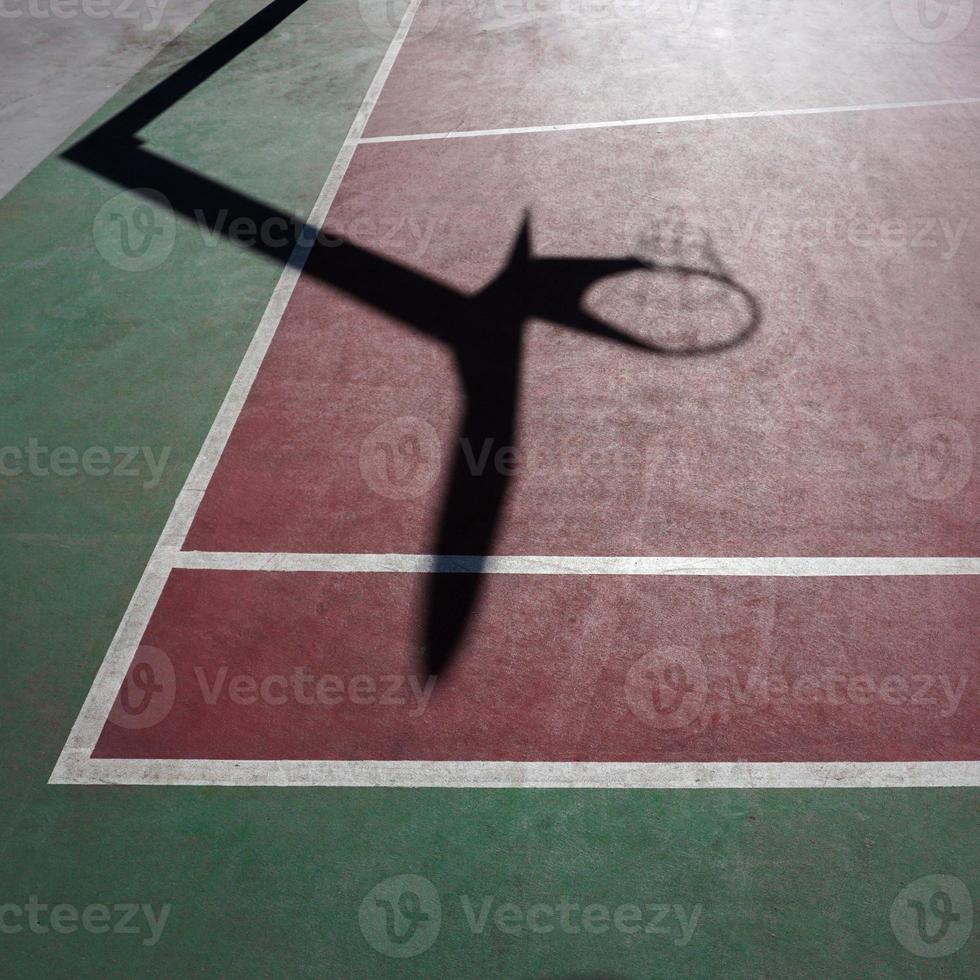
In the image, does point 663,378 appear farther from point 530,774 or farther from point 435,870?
point 435,870

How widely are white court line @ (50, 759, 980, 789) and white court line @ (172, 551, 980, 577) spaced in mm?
1334

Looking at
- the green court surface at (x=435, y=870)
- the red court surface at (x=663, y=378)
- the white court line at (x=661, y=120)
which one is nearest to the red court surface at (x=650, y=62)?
the white court line at (x=661, y=120)

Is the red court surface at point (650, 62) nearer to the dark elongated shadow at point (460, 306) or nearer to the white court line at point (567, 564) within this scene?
the dark elongated shadow at point (460, 306)

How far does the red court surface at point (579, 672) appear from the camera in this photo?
5070 millimetres

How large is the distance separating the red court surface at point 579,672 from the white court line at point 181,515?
132 millimetres

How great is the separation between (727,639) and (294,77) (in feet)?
32.7

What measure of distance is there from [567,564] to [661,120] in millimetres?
6892

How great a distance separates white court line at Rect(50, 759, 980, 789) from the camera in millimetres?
4836

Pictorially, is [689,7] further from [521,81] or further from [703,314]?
[703,314]

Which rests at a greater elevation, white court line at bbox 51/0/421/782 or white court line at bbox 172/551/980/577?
white court line at bbox 51/0/421/782

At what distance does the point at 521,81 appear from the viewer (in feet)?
38.9

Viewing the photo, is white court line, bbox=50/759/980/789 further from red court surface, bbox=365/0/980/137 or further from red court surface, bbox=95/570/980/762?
red court surface, bbox=365/0/980/137

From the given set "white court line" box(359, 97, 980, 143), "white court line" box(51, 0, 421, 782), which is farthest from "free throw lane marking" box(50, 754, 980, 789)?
"white court line" box(359, 97, 980, 143)

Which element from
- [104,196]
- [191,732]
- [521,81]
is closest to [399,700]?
[191,732]
